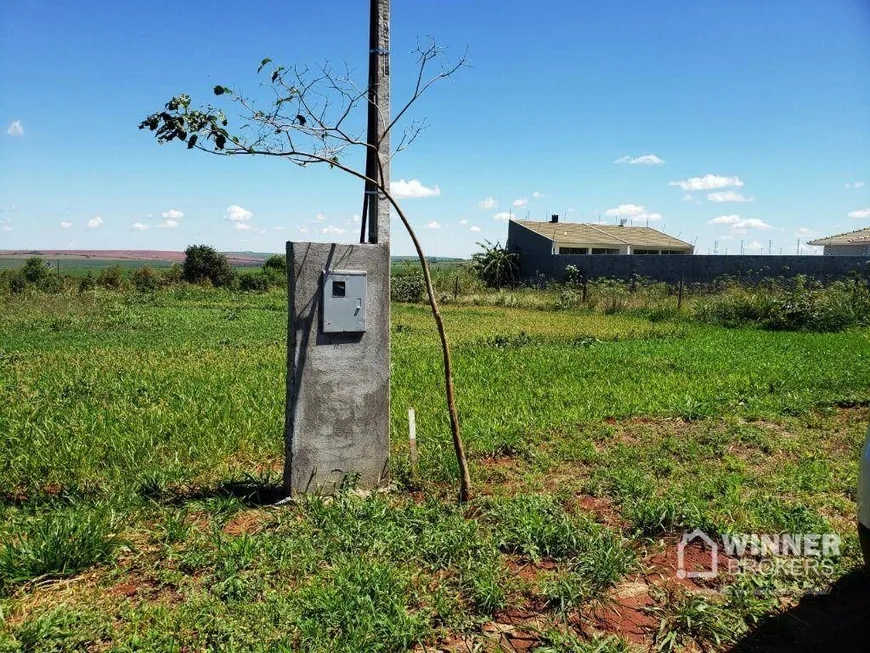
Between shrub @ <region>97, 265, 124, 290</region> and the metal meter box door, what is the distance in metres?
25.3

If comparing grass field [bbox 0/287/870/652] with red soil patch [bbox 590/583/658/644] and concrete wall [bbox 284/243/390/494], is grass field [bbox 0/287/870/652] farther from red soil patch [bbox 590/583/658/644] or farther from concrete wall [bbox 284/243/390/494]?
concrete wall [bbox 284/243/390/494]

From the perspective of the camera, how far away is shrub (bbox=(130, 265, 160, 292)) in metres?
26.0

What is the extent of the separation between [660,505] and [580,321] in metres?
12.6

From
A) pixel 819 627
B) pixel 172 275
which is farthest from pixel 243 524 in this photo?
pixel 172 275

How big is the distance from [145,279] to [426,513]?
27054mm

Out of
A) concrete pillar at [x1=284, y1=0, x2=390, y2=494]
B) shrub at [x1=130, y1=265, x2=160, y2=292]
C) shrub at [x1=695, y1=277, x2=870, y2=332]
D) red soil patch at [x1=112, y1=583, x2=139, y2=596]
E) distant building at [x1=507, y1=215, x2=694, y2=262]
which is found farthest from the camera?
distant building at [x1=507, y1=215, x2=694, y2=262]

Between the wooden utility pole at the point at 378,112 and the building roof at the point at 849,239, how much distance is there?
29984 mm

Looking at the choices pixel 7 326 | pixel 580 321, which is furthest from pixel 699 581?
pixel 7 326

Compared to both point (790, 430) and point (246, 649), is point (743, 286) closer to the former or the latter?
point (790, 430)

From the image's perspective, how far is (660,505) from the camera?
146 inches

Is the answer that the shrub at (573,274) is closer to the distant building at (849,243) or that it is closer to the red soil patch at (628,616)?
the distant building at (849,243)

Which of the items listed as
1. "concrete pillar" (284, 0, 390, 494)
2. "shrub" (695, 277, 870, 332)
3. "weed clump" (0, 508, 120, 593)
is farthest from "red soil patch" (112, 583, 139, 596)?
"shrub" (695, 277, 870, 332)

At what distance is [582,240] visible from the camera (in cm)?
3234

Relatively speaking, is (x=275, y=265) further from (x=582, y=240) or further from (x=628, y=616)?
(x=628, y=616)
